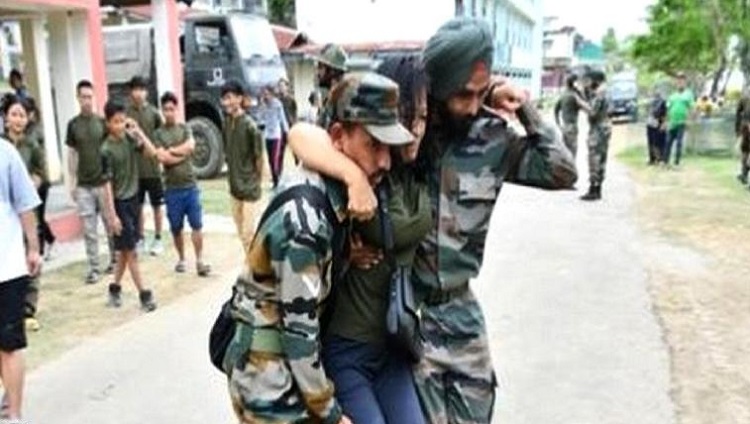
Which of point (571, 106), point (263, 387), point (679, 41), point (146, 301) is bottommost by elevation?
point (146, 301)

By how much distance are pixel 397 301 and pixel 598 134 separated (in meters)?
9.87

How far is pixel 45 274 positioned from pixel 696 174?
11310 mm

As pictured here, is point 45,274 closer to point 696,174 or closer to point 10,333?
point 10,333

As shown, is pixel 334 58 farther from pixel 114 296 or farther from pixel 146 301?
pixel 114 296

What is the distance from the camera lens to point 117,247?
6258mm

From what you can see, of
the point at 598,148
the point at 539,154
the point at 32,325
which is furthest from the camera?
the point at 598,148

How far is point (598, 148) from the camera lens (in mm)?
11281

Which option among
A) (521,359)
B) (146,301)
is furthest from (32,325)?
(521,359)

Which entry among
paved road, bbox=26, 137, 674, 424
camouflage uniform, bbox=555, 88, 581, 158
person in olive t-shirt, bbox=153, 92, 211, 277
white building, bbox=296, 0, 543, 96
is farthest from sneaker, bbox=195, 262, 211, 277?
white building, bbox=296, 0, 543, 96

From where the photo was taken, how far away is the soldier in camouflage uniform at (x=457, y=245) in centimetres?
233

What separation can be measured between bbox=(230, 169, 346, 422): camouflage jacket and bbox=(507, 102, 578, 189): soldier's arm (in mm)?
857

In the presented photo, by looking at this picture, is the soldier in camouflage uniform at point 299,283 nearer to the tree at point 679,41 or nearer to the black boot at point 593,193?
the black boot at point 593,193

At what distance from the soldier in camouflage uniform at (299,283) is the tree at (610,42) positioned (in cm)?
9431

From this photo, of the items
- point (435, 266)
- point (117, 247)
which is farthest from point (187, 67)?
point (435, 266)
